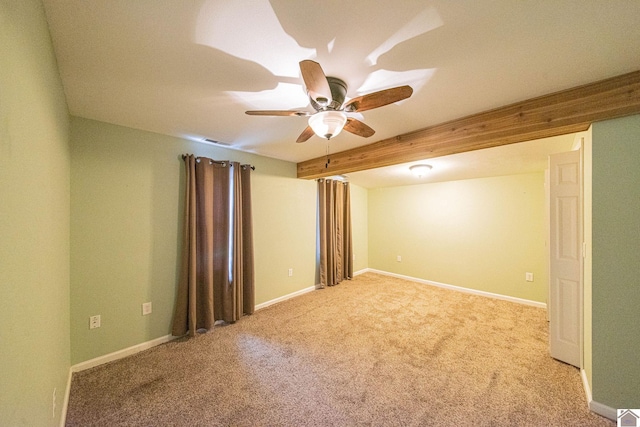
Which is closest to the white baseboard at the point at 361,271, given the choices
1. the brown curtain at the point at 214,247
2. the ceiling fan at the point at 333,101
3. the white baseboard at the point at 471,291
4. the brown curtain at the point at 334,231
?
the white baseboard at the point at 471,291

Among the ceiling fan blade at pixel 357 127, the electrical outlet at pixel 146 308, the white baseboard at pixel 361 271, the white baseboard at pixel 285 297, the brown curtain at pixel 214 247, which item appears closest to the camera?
the ceiling fan blade at pixel 357 127

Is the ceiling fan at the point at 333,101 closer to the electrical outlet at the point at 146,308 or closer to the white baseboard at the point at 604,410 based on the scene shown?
the electrical outlet at the point at 146,308

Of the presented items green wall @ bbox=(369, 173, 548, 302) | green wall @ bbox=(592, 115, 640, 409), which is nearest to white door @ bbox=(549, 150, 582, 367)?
green wall @ bbox=(592, 115, 640, 409)

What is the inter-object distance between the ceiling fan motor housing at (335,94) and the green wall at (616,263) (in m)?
1.74

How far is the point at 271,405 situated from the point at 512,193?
13.7ft

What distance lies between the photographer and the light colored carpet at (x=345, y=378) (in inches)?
59.1

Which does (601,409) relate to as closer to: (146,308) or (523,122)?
(523,122)

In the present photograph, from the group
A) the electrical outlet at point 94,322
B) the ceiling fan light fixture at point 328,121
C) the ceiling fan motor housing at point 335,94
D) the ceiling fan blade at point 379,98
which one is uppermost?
the ceiling fan motor housing at point 335,94

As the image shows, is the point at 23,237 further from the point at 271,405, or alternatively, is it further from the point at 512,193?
the point at 512,193

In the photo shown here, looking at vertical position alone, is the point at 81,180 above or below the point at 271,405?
above

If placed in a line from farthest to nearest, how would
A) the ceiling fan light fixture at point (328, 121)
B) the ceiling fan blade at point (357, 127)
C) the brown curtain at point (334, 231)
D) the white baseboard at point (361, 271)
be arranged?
the white baseboard at point (361, 271) < the brown curtain at point (334, 231) < the ceiling fan blade at point (357, 127) < the ceiling fan light fixture at point (328, 121)

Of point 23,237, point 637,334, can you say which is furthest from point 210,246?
point 637,334

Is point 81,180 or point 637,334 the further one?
point 81,180

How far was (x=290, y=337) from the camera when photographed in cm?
247
